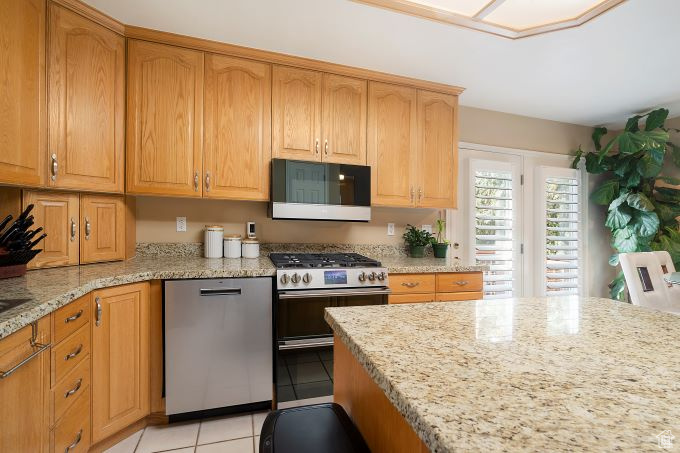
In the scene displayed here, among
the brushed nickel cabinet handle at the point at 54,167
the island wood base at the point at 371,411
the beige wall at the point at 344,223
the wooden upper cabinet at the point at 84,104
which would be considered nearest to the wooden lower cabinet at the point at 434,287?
the beige wall at the point at 344,223

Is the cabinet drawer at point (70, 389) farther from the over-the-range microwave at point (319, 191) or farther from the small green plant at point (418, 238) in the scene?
the small green plant at point (418, 238)

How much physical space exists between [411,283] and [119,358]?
1.86 metres

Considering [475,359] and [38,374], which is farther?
[38,374]

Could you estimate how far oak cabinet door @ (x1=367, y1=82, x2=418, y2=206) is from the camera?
270cm

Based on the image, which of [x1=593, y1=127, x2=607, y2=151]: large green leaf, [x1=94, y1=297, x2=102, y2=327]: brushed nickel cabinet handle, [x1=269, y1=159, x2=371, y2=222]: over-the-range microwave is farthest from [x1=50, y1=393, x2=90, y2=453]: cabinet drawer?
[x1=593, y1=127, x2=607, y2=151]: large green leaf

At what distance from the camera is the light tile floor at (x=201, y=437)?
1.78m

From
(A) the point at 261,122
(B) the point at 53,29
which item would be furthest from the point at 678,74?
(B) the point at 53,29

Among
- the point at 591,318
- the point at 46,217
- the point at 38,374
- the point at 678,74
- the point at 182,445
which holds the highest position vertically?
the point at 678,74

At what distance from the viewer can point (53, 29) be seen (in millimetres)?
1782

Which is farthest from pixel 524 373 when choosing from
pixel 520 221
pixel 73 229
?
pixel 520 221

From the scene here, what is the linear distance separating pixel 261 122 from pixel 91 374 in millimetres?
1825

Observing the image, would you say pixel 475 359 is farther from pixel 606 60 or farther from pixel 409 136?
pixel 606 60

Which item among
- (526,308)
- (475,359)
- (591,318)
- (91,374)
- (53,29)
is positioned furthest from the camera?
(53,29)

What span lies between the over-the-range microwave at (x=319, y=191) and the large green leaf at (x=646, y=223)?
295 cm
